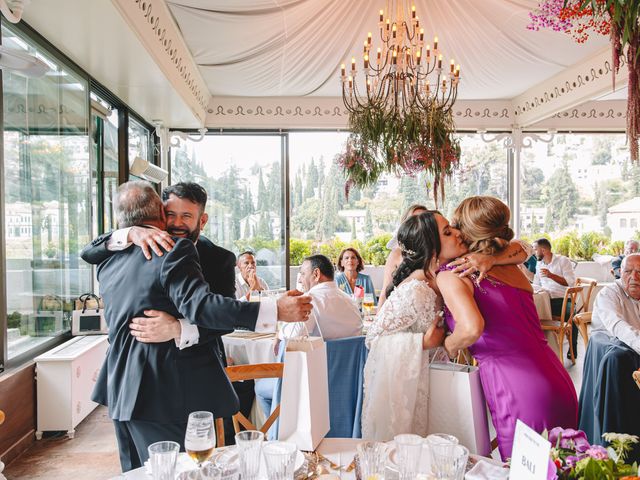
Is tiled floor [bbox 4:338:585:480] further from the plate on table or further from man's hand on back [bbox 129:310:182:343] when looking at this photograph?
the plate on table

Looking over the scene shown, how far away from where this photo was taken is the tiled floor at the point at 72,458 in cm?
339

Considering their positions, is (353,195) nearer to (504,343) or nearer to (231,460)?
(504,343)

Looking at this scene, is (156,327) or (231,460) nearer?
(231,460)

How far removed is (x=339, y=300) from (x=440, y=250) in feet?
4.19

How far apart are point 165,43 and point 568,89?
496cm

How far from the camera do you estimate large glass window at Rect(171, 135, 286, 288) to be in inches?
331

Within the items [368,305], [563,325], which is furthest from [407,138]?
[563,325]

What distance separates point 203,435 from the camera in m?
1.39

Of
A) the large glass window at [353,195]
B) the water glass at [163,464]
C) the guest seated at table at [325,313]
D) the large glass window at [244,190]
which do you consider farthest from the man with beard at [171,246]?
the large glass window at [353,195]

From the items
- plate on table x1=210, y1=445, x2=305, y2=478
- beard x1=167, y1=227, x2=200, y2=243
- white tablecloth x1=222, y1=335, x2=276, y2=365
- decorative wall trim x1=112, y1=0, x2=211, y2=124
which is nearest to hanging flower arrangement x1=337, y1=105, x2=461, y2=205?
white tablecloth x1=222, y1=335, x2=276, y2=365

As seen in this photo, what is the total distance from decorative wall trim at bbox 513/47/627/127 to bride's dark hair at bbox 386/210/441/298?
15.2 feet

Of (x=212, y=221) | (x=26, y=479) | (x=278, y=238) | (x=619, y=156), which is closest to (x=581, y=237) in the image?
(x=619, y=156)

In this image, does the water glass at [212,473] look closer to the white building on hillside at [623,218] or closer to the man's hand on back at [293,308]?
the man's hand on back at [293,308]

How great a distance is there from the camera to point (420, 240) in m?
2.25
